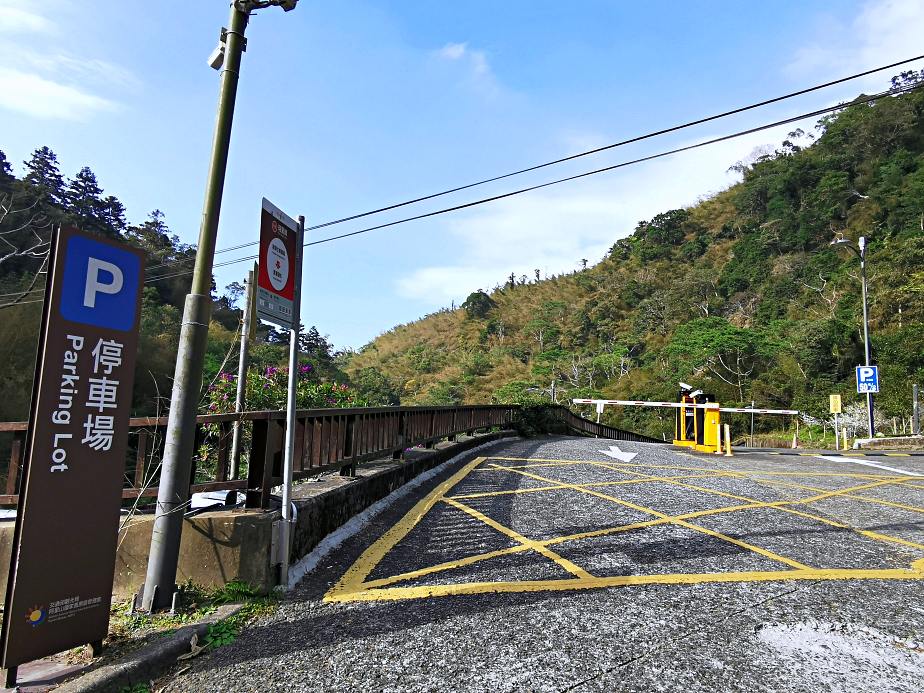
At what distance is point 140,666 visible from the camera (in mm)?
2779

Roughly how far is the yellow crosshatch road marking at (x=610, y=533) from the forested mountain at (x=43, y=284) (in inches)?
130

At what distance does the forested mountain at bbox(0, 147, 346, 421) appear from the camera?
63.8 feet

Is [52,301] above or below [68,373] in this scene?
above

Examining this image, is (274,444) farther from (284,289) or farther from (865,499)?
(865,499)

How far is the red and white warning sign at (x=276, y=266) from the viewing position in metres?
4.02

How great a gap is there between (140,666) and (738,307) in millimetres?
67000

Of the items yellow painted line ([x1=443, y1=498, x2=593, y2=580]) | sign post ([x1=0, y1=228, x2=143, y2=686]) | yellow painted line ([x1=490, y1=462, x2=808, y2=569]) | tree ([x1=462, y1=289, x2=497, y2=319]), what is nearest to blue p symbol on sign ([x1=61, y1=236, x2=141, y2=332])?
sign post ([x1=0, y1=228, x2=143, y2=686])

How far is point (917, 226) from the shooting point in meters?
50.3

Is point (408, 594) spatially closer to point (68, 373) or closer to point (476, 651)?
point (476, 651)

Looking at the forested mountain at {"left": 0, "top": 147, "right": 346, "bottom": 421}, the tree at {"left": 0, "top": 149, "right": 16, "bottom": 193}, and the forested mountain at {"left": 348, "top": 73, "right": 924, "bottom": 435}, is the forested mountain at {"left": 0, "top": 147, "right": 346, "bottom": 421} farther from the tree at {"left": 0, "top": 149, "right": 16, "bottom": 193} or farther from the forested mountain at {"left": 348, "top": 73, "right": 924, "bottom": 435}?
the forested mountain at {"left": 348, "top": 73, "right": 924, "bottom": 435}

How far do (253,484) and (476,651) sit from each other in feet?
7.26

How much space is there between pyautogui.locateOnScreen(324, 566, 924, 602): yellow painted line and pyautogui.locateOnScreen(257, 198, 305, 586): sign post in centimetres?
77

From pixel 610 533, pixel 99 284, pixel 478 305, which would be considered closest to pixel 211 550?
pixel 99 284

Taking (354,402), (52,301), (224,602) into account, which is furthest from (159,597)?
(354,402)
